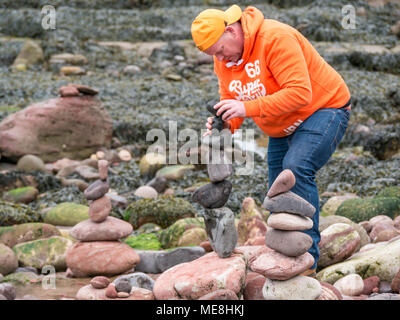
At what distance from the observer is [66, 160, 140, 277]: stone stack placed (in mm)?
4879

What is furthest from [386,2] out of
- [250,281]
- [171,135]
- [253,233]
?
[250,281]

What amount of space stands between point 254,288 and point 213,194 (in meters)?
0.73

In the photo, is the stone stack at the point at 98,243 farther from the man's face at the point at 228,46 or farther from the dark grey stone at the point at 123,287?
the man's face at the point at 228,46

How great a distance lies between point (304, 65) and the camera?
3.62 meters

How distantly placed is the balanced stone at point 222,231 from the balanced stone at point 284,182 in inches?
20.8

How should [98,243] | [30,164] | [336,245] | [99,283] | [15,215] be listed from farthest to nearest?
[30,164], [15,215], [98,243], [336,245], [99,283]

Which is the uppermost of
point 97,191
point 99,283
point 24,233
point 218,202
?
point 218,202

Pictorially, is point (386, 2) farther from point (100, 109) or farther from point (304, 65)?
point (304, 65)

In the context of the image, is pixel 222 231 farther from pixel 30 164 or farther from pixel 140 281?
pixel 30 164

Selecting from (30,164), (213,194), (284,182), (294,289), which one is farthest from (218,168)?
(30,164)

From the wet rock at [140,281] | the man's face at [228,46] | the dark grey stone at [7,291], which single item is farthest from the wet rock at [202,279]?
the man's face at [228,46]

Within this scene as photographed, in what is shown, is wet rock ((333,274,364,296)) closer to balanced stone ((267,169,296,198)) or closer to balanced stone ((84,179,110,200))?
balanced stone ((267,169,296,198))

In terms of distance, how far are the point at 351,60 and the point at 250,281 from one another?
15.7m

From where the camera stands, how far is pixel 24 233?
607 cm
